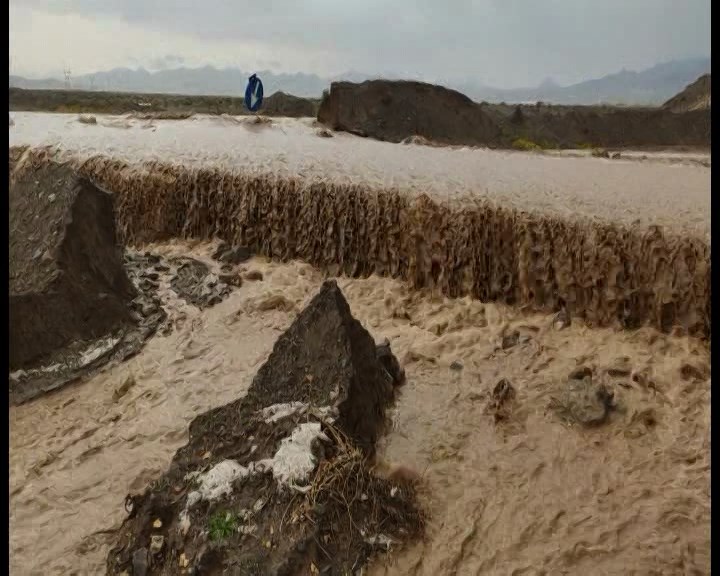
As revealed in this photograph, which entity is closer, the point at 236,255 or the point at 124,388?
the point at 124,388

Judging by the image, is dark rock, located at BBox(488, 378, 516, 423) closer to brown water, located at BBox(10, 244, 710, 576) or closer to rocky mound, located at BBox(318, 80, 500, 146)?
brown water, located at BBox(10, 244, 710, 576)

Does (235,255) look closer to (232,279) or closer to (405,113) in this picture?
(232,279)

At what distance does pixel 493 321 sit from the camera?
5.21m

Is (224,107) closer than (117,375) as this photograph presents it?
No

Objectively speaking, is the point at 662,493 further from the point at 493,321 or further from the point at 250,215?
the point at 250,215

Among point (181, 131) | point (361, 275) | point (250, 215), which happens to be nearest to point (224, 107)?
point (181, 131)

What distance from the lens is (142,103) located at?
1902cm

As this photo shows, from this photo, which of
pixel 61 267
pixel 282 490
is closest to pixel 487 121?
pixel 61 267

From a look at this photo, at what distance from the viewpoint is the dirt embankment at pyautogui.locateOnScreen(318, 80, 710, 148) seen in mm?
12070

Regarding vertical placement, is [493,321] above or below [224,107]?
below

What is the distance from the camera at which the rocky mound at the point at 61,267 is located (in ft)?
14.8

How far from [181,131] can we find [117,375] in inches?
251

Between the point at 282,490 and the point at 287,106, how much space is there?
15.6 meters

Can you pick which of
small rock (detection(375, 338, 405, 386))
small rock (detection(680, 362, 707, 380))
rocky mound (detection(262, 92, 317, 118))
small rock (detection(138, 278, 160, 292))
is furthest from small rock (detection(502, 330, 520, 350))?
rocky mound (detection(262, 92, 317, 118))
